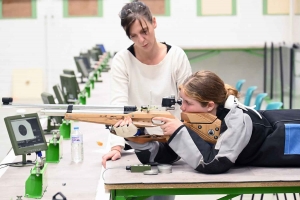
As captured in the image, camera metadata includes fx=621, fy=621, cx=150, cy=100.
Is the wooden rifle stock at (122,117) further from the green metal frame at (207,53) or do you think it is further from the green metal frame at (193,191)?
the green metal frame at (207,53)

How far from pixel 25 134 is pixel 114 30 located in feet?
30.4

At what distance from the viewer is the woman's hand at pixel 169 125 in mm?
2766

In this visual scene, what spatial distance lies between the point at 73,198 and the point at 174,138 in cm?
55

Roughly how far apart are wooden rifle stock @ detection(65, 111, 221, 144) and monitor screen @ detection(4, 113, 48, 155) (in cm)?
56

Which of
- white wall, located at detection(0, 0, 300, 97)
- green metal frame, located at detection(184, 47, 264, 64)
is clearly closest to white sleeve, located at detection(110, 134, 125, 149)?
white wall, located at detection(0, 0, 300, 97)

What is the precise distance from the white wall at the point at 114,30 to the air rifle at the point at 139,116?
950 cm

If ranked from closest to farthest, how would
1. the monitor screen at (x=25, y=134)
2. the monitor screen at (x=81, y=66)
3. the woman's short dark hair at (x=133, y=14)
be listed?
the woman's short dark hair at (x=133, y=14)
the monitor screen at (x=25, y=134)
the monitor screen at (x=81, y=66)

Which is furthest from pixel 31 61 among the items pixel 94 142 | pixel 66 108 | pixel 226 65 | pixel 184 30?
pixel 66 108

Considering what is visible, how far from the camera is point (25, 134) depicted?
10.8 ft

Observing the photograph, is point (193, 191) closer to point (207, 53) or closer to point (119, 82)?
point (119, 82)

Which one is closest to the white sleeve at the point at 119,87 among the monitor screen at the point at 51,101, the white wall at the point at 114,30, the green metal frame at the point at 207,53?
the monitor screen at the point at 51,101

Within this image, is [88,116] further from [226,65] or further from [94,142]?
[226,65]

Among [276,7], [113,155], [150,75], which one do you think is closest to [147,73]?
[150,75]

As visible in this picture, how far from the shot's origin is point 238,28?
12.5 meters
